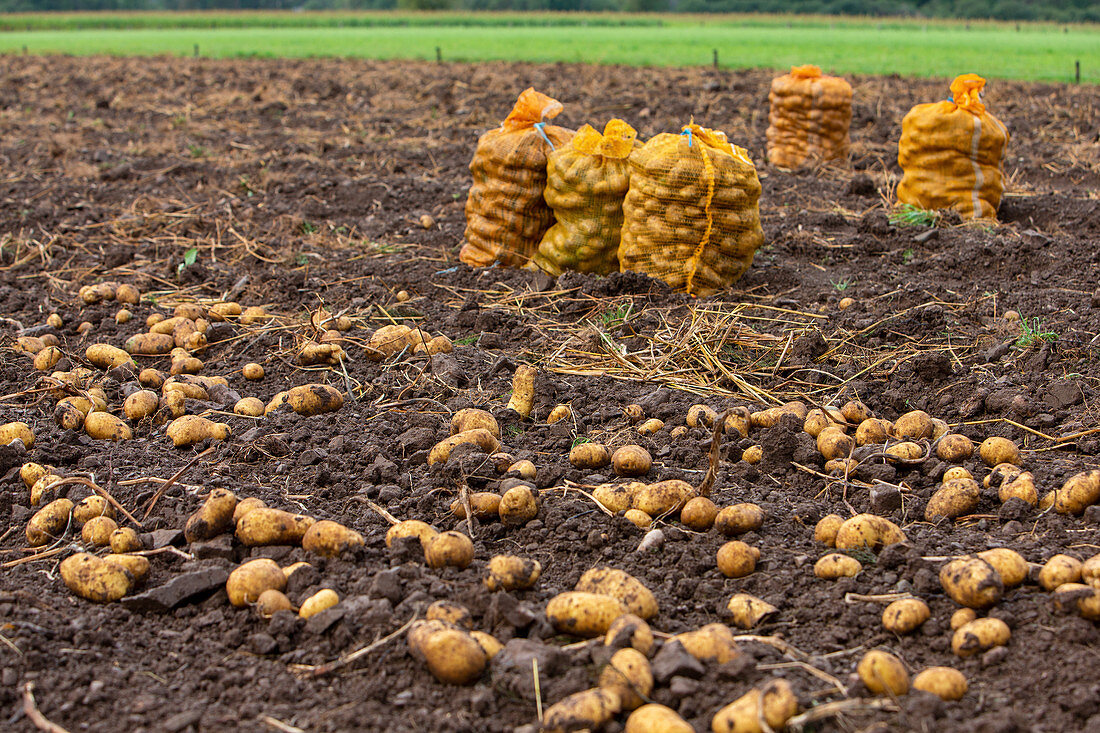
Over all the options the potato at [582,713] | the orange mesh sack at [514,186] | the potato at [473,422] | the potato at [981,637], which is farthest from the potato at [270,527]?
the orange mesh sack at [514,186]

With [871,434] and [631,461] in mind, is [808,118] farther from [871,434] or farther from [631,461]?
[631,461]

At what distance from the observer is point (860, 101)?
11352mm

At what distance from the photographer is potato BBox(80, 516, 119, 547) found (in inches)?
Answer: 98.1

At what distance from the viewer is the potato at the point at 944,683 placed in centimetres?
179

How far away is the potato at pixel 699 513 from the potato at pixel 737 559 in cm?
20

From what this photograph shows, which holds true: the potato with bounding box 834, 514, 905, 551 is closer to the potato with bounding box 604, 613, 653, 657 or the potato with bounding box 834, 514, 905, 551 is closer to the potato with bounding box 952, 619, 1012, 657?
the potato with bounding box 952, 619, 1012, 657

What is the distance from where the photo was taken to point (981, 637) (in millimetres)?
1958

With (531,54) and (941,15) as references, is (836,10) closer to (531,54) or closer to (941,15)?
(941,15)

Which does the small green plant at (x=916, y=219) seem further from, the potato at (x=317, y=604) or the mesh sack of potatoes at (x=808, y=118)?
the potato at (x=317, y=604)

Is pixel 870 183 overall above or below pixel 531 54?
below

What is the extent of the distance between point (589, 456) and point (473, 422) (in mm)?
461

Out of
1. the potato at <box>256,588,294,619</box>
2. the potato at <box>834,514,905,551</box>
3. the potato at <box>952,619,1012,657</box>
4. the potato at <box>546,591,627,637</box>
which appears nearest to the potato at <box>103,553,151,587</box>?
the potato at <box>256,588,294,619</box>

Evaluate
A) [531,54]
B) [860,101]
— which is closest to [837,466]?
[860,101]

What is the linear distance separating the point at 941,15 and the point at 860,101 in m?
47.3
